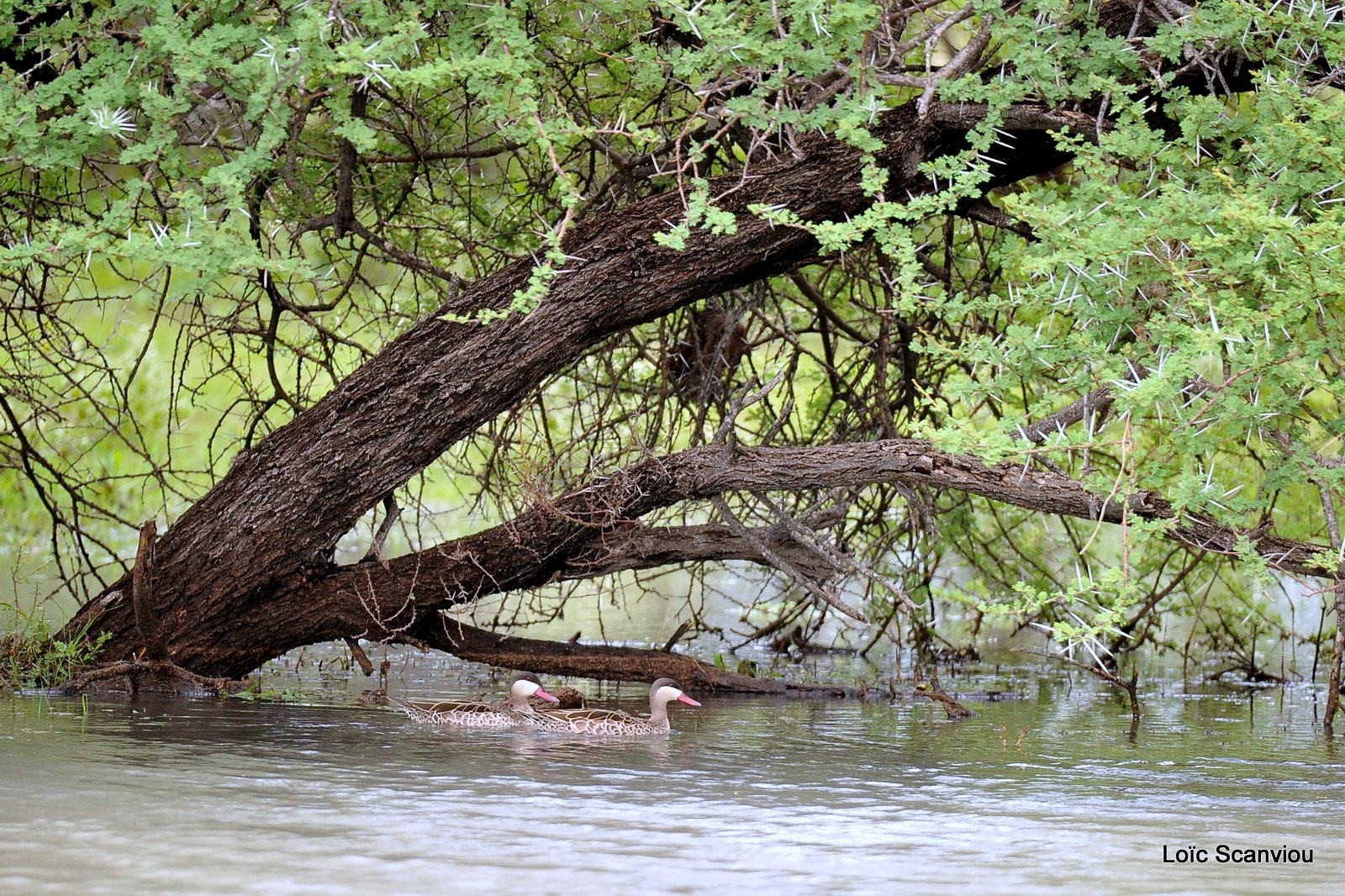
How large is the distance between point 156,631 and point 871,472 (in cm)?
409

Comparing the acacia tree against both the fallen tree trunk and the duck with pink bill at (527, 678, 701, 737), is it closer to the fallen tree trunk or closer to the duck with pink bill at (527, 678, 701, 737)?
the fallen tree trunk

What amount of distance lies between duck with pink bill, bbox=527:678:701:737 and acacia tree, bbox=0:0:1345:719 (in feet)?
3.04

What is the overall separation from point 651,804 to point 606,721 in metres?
2.31

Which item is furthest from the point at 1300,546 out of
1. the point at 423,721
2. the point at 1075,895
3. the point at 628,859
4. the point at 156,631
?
the point at 156,631

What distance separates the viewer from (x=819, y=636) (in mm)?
13492

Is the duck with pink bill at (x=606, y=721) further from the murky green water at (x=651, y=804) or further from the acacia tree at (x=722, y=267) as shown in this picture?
the acacia tree at (x=722, y=267)

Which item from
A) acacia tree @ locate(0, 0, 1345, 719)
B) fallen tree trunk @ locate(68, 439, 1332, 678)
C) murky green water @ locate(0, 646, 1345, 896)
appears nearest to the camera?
murky green water @ locate(0, 646, 1345, 896)

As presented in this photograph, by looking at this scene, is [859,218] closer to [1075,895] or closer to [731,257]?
[731,257]

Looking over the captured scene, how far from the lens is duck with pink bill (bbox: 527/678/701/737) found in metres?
8.23

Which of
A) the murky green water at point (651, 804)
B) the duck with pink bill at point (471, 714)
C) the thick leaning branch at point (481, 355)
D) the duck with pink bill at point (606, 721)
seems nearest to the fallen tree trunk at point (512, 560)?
the thick leaning branch at point (481, 355)

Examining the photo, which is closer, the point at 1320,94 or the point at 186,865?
the point at 186,865

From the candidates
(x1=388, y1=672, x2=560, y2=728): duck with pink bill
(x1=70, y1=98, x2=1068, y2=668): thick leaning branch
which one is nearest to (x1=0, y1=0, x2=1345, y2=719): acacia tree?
(x1=70, y1=98, x2=1068, y2=668): thick leaning branch

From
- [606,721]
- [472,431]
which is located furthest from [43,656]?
[606,721]

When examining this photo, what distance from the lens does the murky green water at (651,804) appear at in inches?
192
